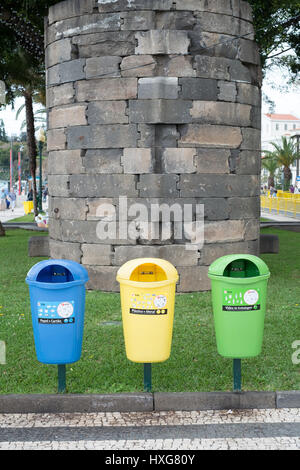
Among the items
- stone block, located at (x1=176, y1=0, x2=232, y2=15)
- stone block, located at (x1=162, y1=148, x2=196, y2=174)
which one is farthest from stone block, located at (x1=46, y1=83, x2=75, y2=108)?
stone block, located at (x1=176, y1=0, x2=232, y2=15)

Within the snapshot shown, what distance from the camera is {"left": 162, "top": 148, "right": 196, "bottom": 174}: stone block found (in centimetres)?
887

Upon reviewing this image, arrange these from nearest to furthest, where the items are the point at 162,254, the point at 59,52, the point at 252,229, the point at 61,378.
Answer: the point at 61,378
the point at 162,254
the point at 59,52
the point at 252,229

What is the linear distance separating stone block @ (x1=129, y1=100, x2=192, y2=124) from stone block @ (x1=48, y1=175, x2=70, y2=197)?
1.54 meters

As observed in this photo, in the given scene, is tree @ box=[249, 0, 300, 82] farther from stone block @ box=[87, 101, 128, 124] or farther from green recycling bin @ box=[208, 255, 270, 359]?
green recycling bin @ box=[208, 255, 270, 359]

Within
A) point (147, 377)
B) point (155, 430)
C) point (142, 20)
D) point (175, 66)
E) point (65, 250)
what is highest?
point (142, 20)

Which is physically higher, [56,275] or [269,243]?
[56,275]

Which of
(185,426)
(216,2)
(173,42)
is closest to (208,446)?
(185,426)

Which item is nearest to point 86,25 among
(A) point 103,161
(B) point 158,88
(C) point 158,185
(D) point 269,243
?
(B) point 158,88

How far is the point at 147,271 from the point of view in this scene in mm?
5094

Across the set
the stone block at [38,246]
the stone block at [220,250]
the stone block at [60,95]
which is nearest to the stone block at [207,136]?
the stone block at [220,250]

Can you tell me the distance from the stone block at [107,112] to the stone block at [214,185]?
51.5 inches

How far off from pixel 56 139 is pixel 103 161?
1148mm

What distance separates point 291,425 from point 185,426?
31.8 inches

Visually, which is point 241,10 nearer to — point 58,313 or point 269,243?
point 269,243
